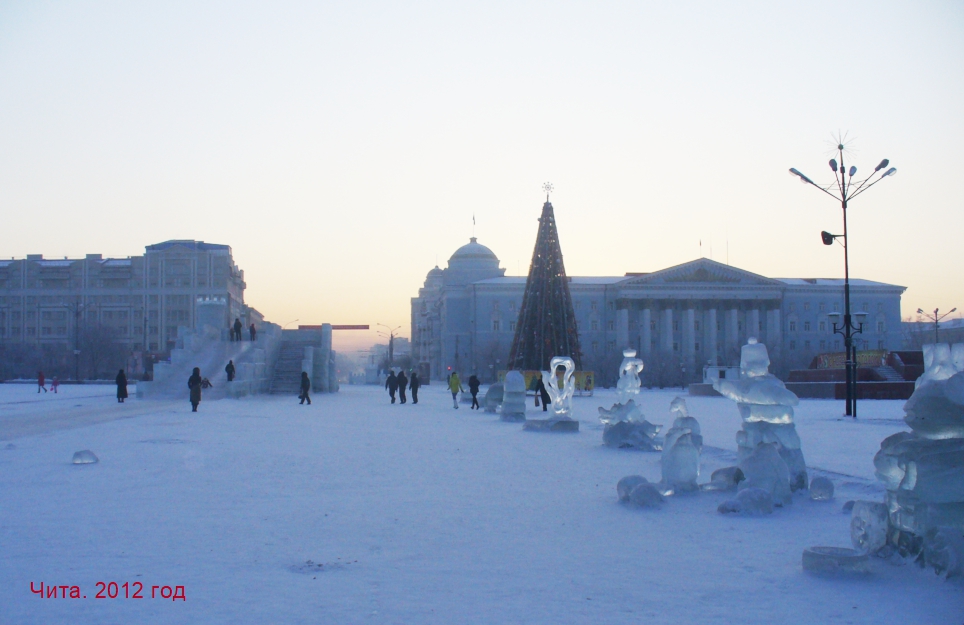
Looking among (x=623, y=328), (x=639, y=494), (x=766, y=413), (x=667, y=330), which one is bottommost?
(x=639, y=494)

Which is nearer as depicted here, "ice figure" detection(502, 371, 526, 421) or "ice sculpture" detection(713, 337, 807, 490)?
"ice sculpture" detection(713, 337, 807, 490)

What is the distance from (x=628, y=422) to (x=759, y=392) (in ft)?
18.9

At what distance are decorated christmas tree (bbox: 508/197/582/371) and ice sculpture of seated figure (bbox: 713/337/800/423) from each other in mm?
30016

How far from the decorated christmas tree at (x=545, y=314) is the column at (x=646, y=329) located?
49954 mm

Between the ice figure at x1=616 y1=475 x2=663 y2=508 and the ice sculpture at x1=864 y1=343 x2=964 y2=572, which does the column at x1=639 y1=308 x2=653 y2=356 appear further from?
the ice sculpture at x1=864 y1=343 x2=964 y2=572

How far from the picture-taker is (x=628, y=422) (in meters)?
14.7

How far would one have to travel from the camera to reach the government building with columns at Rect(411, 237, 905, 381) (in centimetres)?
9219

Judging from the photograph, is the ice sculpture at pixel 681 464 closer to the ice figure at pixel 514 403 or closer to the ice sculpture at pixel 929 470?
the ice sculpture at pixel 929 470

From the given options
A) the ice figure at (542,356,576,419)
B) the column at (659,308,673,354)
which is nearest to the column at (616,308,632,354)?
the column at (659,308,673,354)

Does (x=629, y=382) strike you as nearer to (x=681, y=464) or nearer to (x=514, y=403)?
(x=681, y=464)

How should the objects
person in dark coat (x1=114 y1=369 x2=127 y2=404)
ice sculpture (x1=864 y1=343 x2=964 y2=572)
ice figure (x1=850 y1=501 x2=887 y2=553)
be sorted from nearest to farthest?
ice sculpture (x1=864 y1=343 x2=964 y2=572), ice figure (x1=850 y1=501 x2=887 y2=553), person in dark coat (x1=114 y1=369 x2=127 y2=404)

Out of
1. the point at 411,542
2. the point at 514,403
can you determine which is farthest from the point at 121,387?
the point at 411,542

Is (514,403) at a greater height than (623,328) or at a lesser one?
lesser

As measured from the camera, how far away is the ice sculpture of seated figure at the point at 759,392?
29.4 feet
